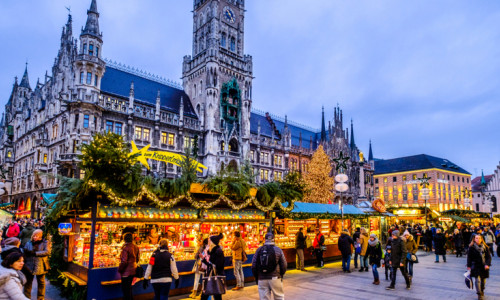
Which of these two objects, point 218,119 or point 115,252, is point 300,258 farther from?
point 218,119

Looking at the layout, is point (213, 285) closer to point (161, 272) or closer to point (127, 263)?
point (161, 272)

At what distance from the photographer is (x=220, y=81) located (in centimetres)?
4750

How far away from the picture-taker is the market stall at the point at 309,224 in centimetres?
1670

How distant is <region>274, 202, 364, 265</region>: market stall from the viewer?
16.7 metres

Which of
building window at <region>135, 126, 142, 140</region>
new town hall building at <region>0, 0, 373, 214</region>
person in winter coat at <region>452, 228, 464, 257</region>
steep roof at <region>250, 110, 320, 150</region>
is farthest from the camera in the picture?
steep roof at <region>250, 110, 320, 150</region>

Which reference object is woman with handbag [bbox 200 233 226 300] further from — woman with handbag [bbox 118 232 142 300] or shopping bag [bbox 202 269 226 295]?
woman with handbag [bbox 118 232 142 300]

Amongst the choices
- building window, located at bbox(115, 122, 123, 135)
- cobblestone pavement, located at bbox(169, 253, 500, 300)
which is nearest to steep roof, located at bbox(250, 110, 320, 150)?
building window, located at bbox(115, 122, 123, 135)

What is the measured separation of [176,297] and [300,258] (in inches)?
279

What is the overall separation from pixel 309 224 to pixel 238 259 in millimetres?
9884

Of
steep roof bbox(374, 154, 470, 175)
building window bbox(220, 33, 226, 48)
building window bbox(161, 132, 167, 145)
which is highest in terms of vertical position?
building window bbox(220, 33, 226, 48)

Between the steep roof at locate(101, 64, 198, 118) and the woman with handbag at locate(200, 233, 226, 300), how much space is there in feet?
116

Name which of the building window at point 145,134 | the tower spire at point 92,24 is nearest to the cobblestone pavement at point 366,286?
the building window at point 145,134

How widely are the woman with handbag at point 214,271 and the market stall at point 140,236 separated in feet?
9.34

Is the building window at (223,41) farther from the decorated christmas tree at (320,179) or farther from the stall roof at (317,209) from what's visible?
the stall roof at (317,209)
